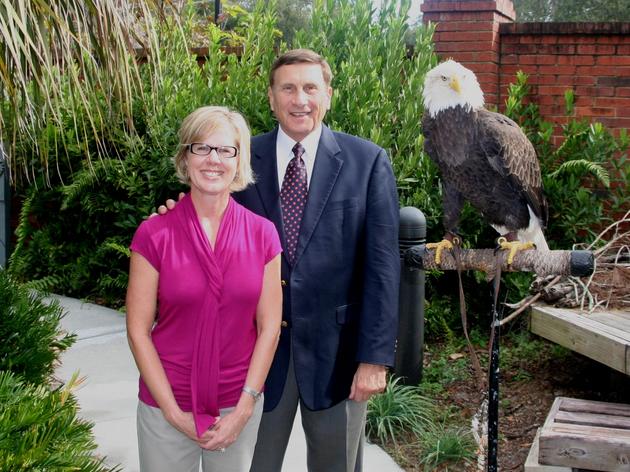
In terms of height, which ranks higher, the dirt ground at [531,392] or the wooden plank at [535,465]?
the wooden plank at [535,465]

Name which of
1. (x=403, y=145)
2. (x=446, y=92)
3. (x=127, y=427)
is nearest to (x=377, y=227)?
(x=446, y=92)

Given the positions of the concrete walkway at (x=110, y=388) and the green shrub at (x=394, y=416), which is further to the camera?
A: the green shrub at (x=394, y=416)

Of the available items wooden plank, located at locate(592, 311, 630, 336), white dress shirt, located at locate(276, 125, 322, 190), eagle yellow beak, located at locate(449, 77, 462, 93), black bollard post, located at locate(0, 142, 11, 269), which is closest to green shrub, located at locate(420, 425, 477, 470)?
wooden plank, located at locate(592, 311, 630, 336)

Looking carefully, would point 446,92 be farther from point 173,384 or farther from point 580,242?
point 580,242

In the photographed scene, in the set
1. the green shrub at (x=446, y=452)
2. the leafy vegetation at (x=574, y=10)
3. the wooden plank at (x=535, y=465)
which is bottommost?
the green shrub at (x=446, y=452)

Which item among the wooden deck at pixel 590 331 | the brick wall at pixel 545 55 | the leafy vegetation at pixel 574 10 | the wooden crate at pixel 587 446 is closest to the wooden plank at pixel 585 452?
the wooden crate at pixel 587 446

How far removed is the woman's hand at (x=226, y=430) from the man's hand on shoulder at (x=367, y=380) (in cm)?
45

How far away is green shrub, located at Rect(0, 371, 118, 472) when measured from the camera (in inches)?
71.9

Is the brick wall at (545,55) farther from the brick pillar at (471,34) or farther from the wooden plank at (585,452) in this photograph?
the wooden plank at (585,452)

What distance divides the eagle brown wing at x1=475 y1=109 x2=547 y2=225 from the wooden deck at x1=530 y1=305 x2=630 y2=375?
1036mm

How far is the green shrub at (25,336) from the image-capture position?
3.25m

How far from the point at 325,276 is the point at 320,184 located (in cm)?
31

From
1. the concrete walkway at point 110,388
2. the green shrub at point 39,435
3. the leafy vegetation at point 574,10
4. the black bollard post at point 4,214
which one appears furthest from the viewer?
the leafy vegetation at point 574,10

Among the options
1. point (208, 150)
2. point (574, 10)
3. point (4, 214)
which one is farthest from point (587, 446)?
point (574, 10)
